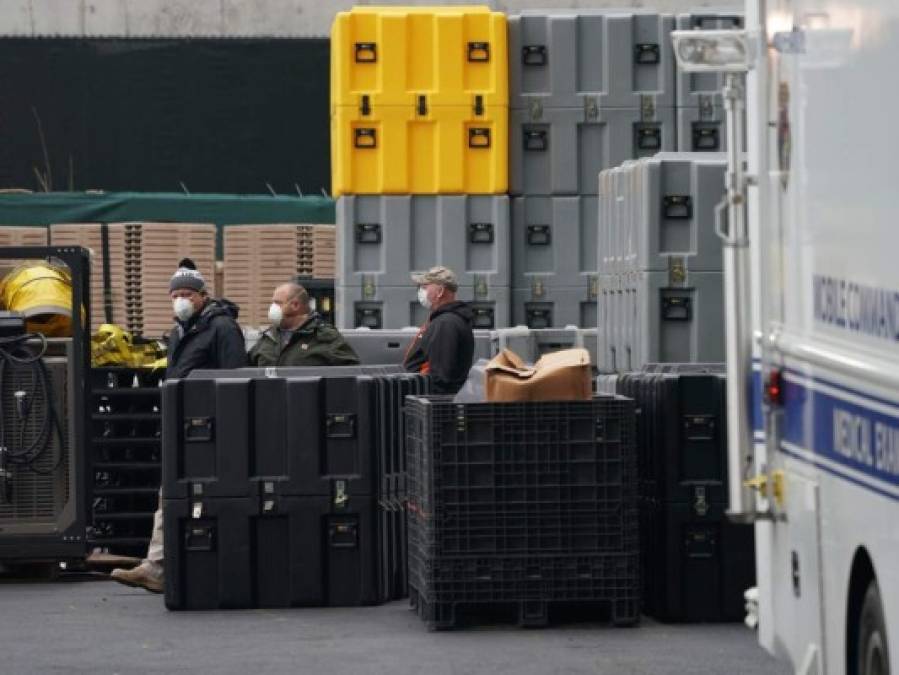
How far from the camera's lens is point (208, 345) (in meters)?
15.4

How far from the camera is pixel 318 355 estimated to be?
49.8 ft

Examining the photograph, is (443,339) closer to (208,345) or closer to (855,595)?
(208,345)

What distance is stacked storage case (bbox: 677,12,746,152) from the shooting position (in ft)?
58.1

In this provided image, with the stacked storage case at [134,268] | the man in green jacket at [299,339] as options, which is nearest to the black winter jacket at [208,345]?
the man in green jacket at [299,339]

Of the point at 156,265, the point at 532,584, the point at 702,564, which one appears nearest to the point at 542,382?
the point at 532,584

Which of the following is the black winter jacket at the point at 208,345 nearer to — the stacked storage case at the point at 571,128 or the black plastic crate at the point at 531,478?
the stacked storage case at the point at 571,128

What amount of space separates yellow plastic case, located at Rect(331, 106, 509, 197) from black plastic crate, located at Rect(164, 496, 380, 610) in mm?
4573

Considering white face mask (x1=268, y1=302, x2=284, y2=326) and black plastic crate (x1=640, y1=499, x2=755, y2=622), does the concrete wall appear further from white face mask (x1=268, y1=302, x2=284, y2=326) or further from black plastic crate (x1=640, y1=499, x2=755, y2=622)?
black plastic crate (x1=640, y1=499, x2=755, y2=622)

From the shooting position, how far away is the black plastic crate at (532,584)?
1209cm

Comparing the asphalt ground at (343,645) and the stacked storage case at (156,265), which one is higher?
the stacked storage case at (156,265)

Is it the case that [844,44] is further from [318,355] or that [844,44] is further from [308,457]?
Result: [318,355]

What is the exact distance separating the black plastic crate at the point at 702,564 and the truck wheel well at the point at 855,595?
5.36 m

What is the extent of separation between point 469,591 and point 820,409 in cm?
489

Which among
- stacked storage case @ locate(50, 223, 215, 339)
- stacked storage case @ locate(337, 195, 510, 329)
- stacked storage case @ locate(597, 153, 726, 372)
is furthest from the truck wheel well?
stacked storage case @ locate(50, 223, 215, 339)
